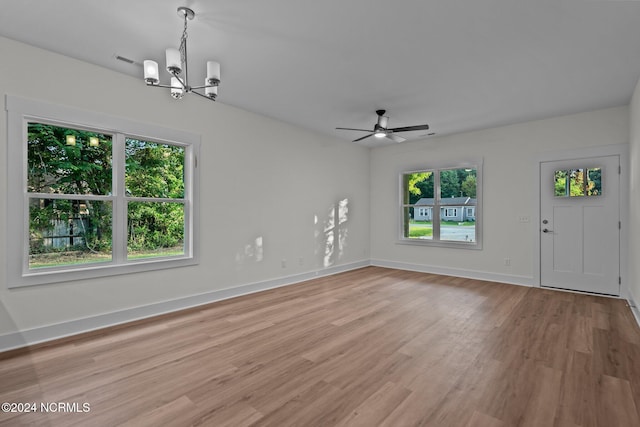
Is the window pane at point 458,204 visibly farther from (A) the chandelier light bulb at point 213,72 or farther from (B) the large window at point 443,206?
(A) the chandelier light bulb at point 213,72

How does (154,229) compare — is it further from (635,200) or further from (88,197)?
(635,200)

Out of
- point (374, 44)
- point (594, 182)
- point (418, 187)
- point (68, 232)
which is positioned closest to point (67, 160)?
point (68, 232)

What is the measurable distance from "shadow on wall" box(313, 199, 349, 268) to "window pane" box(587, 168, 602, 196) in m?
3.95

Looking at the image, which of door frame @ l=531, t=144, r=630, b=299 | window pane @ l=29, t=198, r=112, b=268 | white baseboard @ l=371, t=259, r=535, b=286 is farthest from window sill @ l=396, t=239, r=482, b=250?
window pane @ l=29, t=198, r=112, b=268

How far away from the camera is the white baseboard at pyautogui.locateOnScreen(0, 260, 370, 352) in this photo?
111 inches

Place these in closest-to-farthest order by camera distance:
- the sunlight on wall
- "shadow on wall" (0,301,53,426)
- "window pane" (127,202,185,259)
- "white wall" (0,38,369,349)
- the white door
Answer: "shadow on wall" (0,301,53,426)
"white wall" (0,38,369,349)
"window pane" (127,202,185,259)
the white door
the sunlight on wall

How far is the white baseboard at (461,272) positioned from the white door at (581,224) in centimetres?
30

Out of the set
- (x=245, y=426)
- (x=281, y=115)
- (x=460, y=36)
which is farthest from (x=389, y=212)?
(x=245, y=426)

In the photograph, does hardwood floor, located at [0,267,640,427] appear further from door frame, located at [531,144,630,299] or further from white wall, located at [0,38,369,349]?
door frame, located at [531,144,630,299]

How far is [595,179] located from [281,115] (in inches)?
190

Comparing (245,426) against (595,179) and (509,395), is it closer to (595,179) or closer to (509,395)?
(509,395)

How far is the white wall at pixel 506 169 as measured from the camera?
465cm

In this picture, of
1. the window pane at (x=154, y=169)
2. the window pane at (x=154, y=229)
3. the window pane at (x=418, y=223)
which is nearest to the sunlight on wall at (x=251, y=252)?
the window pane at (x=154, y=229)

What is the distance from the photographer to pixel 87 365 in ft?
8.11
